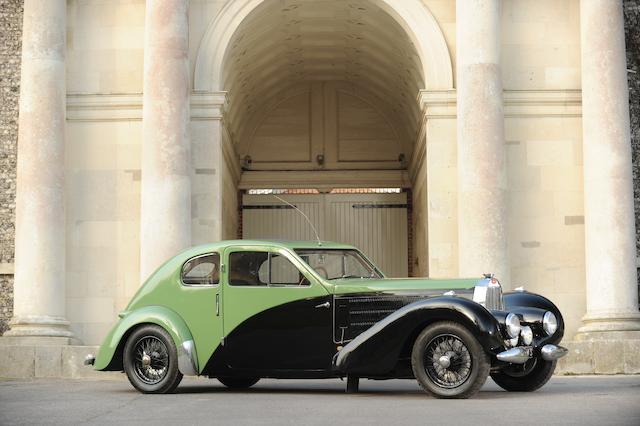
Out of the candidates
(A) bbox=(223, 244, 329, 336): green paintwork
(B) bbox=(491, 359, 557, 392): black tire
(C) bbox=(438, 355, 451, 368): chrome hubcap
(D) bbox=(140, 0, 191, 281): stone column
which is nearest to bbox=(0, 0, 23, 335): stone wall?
(D) bbox=(140, 0, 191, 281): stone column

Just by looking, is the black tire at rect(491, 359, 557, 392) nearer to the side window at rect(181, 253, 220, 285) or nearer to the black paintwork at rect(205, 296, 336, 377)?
the black paintwork at rect(205, 296, 336, 377)

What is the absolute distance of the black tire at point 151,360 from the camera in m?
Result: 13.4

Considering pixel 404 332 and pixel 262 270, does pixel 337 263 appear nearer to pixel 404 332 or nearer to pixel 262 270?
pixel 262 270

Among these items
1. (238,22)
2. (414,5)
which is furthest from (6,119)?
(414,5)

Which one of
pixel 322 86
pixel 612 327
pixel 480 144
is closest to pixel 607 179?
pixel 480 144

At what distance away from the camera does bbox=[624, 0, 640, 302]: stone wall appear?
23.8 metres

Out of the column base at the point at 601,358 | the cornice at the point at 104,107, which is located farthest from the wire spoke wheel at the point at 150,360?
the cornice at the point at 104,107

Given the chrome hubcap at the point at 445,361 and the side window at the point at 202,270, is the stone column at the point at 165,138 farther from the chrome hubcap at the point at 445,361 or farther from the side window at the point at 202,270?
the chrome hubcap at the point at 445,361

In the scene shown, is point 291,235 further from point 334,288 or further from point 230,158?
point 334,288

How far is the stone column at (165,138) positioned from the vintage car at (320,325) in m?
6.79

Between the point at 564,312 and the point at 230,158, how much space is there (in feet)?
28.3

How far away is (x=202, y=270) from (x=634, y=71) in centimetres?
1340

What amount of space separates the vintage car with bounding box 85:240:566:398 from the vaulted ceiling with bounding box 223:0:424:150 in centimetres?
980

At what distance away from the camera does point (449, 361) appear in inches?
462
